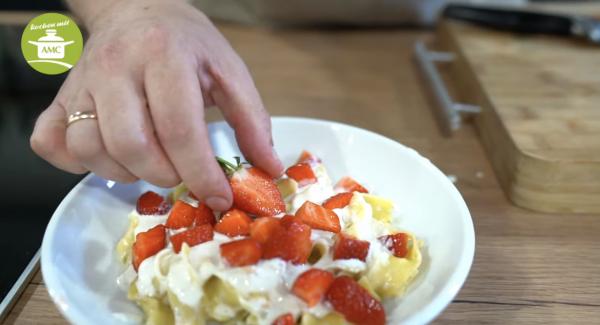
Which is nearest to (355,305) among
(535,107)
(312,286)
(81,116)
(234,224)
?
(312,286)

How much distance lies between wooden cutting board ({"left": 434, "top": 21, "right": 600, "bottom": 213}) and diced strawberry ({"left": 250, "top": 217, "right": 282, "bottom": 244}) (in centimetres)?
52

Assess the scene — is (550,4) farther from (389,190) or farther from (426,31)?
(389,190)

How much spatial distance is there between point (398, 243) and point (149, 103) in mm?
378

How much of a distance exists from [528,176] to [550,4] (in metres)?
0.95

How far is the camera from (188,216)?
0.79 metres

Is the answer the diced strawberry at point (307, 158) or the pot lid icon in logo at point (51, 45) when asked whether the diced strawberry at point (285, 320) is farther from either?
the pot lid icon in logo at point (51, 45)

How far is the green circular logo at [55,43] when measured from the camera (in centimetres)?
85

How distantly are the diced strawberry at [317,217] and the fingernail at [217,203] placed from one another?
0.33ft

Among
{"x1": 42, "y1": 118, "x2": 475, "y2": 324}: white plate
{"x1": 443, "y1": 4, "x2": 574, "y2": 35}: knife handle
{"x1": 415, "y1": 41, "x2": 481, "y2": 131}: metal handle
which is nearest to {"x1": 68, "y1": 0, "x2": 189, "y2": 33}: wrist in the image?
{"x1": 42, "y1": 118, "x2": 475, "y2": 324}: white plate

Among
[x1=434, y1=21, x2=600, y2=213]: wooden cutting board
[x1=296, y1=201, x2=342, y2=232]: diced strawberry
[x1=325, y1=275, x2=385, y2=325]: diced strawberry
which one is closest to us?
[x1=325, y1=275, x2=385, y2=325]: diced strawberry

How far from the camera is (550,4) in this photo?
1.75m

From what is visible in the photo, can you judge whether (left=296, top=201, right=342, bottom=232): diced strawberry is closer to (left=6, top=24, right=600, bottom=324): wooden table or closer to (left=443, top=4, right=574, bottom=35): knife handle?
(left=6, top=24, right=600, bottom=324): wooden table

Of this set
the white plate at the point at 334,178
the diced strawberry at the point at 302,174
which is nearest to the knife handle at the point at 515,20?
the white plate at the point at 334,178

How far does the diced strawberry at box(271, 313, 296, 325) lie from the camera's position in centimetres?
67
